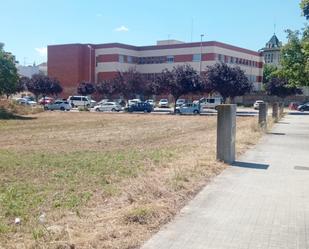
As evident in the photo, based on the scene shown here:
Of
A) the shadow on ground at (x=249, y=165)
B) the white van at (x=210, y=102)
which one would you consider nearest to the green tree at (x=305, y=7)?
the shadow on ground at (x=249, y=165)

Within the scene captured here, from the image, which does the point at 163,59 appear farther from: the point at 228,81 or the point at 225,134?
the point at 225,134

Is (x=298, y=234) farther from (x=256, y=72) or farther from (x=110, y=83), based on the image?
(x=256, y=72)

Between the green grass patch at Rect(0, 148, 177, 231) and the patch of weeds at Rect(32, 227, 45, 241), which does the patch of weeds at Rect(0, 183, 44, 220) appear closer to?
the green grass patch at Rect(0, 148, 177, 231)

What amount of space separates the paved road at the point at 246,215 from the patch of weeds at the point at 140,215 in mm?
310

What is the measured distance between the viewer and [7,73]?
4456 centimetres

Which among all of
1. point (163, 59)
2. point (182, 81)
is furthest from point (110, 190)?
point (163, 59)

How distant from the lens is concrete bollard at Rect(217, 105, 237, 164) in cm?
1213

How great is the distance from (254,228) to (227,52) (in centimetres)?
9223

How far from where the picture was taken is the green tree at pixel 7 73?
1743 inches

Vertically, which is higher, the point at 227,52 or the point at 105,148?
the point at 227,52

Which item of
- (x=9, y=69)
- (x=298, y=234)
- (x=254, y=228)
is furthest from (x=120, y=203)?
(x=9, y=69)

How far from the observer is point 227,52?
95.9m

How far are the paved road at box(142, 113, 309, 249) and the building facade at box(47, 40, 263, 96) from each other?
84.2 meters

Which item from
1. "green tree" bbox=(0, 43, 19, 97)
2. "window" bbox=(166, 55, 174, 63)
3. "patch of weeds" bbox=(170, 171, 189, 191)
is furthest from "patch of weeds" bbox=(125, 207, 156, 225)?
"window" bbox=(166, 55, 174, 63)
